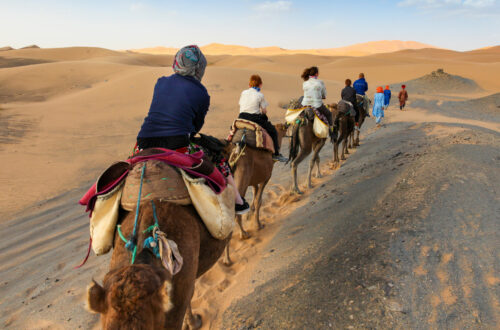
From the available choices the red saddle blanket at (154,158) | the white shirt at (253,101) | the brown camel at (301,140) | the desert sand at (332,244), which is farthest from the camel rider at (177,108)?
the brown camel at (301,140)

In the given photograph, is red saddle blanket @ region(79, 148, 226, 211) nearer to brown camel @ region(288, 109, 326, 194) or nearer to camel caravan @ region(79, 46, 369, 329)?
camel caravan @ region(79, 46, 369, 329)

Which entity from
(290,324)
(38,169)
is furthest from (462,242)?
(38,169)

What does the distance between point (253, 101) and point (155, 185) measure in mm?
3265

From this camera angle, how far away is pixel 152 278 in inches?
60.1

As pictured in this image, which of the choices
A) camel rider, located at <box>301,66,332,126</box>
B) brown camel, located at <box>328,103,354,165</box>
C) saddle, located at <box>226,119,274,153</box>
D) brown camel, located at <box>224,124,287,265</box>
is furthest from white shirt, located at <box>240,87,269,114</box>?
brown camel, located at <box>328,103,354,165</box>

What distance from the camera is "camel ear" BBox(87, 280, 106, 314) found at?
57.6 inches

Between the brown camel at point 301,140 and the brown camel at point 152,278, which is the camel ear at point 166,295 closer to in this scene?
the brown camel at point 152,278

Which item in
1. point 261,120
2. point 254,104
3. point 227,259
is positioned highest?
point 254,104

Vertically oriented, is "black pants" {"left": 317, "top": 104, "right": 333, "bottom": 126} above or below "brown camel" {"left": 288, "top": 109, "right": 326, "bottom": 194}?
above

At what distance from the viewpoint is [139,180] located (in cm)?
237

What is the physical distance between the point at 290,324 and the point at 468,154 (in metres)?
5.70

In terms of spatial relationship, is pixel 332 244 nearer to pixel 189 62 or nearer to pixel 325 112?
pixel 189 62

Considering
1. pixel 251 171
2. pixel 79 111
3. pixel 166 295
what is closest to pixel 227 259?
pixel 251 171

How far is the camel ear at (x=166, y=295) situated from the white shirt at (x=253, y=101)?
4.10 m
